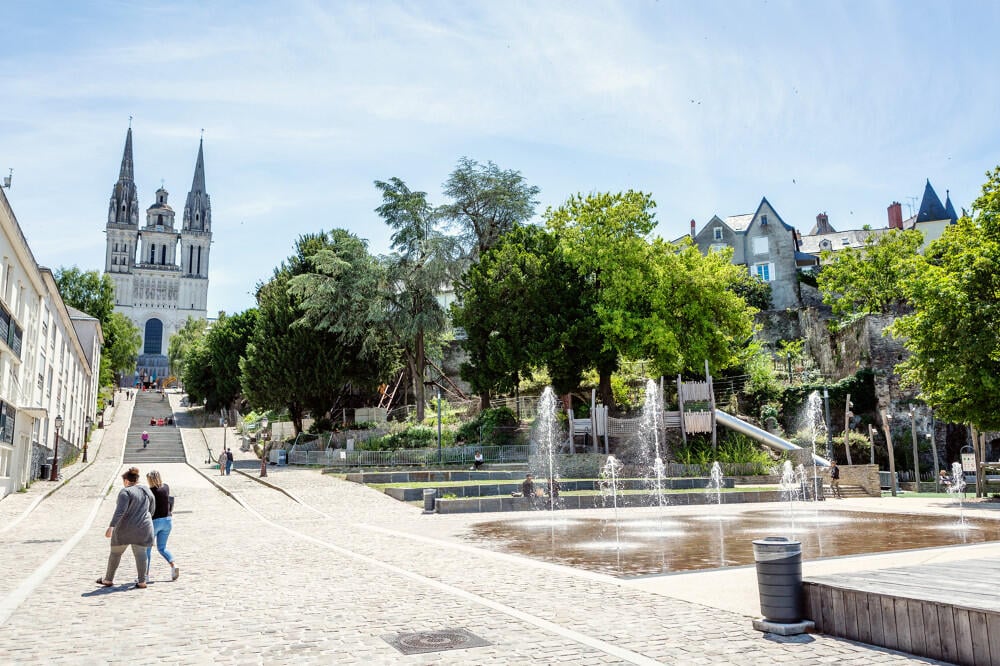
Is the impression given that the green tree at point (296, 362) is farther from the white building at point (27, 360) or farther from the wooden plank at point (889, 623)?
the wooden plank at point (889, 623)

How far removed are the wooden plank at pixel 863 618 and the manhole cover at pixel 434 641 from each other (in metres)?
3.03

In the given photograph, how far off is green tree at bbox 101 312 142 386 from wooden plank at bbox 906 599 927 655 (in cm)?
7389

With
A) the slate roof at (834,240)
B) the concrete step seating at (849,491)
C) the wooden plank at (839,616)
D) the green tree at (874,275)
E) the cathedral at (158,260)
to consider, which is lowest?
the concrete step seating at (849,491)

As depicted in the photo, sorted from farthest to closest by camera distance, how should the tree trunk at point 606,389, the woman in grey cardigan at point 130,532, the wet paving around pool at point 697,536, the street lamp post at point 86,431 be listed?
the street lamp post at point 86,431, the tree trunk at point 606,389, the wet paving around pool at point 697,536, the woman in grey cardigan at point 130,532

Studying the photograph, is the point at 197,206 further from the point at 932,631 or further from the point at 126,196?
the point at 932,631

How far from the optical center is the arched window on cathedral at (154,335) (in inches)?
5733

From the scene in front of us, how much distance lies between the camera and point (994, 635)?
16.5 feet

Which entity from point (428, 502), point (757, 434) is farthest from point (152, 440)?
point (757, 434)

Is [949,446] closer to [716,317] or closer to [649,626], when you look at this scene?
[716,317]

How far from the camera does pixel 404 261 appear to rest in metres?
40.7

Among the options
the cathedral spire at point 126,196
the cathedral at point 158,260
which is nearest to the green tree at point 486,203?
the cathedral at point 158,260

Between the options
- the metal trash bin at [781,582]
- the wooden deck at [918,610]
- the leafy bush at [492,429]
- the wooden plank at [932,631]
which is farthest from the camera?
the leafy bush at [492,429]

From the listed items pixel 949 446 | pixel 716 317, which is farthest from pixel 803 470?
pixel 949 446

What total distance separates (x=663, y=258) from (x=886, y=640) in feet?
106
